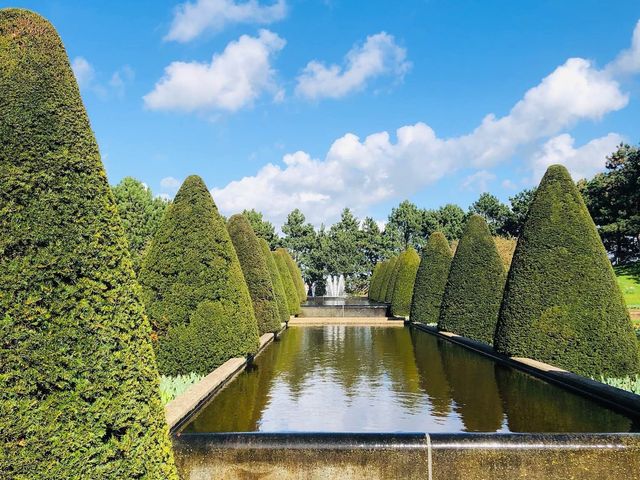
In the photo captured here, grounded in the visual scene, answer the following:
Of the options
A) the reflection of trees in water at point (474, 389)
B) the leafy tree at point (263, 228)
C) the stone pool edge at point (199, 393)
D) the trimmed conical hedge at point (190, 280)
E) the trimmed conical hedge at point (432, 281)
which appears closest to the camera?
the stone pool edge at point (199, 393)

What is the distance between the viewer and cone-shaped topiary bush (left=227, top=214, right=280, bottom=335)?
15578 mm

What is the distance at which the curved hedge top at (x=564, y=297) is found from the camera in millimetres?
9320

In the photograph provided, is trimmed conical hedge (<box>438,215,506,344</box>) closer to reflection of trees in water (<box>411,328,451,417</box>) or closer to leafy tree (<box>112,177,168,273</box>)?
reflection of trees in water (<box>411,328,451,417</box>)

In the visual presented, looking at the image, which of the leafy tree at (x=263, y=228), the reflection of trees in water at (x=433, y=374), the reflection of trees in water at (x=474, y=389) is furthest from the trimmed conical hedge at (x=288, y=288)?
the leafy tree at (x=263, y=228)

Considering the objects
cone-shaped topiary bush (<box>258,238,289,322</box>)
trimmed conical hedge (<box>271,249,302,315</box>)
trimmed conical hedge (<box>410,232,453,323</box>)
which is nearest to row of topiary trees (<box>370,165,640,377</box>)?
trimmed conical hedge (<box>410,232,453,323</box>)

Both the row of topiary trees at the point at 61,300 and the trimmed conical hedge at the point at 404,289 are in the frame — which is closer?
the row of topiary trees at the point at 61,300

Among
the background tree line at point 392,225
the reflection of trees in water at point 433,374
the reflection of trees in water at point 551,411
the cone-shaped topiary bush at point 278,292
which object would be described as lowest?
the reflection of trees in water at point 433,374

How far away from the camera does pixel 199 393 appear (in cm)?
701

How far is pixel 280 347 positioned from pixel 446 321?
5502 mm

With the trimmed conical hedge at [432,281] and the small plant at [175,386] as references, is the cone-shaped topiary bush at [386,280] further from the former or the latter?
the small plant at [175,386]

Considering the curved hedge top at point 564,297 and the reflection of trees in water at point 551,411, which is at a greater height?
the curved hedge top at point 564,297

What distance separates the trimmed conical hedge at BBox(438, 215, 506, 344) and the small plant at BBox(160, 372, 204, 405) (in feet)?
30.1

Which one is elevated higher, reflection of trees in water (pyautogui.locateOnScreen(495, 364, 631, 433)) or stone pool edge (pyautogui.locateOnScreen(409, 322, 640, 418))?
stone pool edge (pyautogui.locateOnScreen(409, 322, 640, 418))

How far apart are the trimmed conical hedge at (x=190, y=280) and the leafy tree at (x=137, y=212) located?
40175 mm
